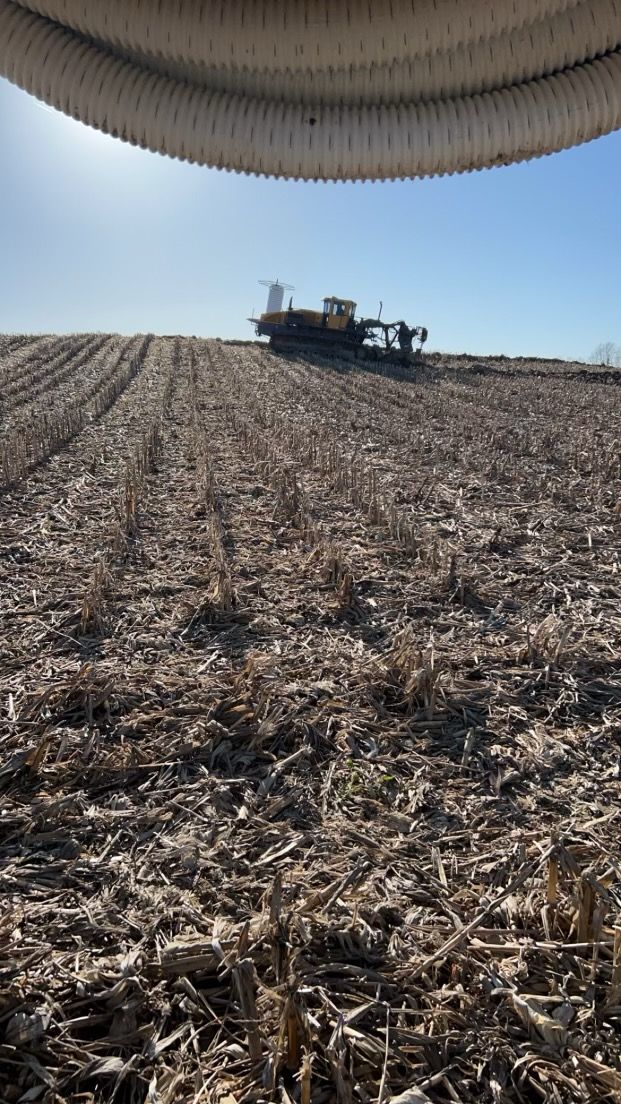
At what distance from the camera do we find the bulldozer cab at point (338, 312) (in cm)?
2952

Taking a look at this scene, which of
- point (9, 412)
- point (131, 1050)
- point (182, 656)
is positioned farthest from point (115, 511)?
point (9, 412)

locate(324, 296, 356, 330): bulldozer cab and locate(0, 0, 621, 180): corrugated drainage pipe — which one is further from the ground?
locate(324, 296, 356, 330): bulldozer cab

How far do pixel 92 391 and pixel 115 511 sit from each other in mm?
10065

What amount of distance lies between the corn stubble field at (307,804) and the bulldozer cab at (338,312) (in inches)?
933

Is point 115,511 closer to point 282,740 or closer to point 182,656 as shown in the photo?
point 182,656

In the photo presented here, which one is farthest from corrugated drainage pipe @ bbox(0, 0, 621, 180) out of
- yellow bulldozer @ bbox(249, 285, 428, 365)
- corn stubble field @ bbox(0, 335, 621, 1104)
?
yellow bulldozer @ bbox(249, 285, 428, 365)

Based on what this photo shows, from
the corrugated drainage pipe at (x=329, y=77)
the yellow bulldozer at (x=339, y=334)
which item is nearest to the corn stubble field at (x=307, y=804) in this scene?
the corrugated drainage pipe at (x=329, y=77)

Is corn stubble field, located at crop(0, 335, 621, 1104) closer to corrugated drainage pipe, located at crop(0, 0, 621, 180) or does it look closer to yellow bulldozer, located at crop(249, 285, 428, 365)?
corrugated drainage pipe, located at crop(0, 0, 621, 180)

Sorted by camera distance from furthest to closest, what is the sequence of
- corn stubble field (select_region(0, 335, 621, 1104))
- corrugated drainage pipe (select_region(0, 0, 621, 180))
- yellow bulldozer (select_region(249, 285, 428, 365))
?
yellow bulldozer (select_region(249, 285, 428, 365)) → corn stubble field (select_region(0, 335, 621, 1104)) → corrugated drainage pipe (select_region(0, 0, 621, 180))

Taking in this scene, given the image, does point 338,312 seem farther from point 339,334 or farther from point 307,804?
point 307,804

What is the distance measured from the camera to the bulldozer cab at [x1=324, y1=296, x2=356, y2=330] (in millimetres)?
29516

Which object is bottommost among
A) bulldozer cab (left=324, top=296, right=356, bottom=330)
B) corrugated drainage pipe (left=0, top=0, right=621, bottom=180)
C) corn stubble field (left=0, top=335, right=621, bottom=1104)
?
corn stubble field (left=0, top=335, right=621, bottom=1104)

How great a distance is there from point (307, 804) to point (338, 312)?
94.6 feet

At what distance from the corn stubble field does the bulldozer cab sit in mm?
23701
